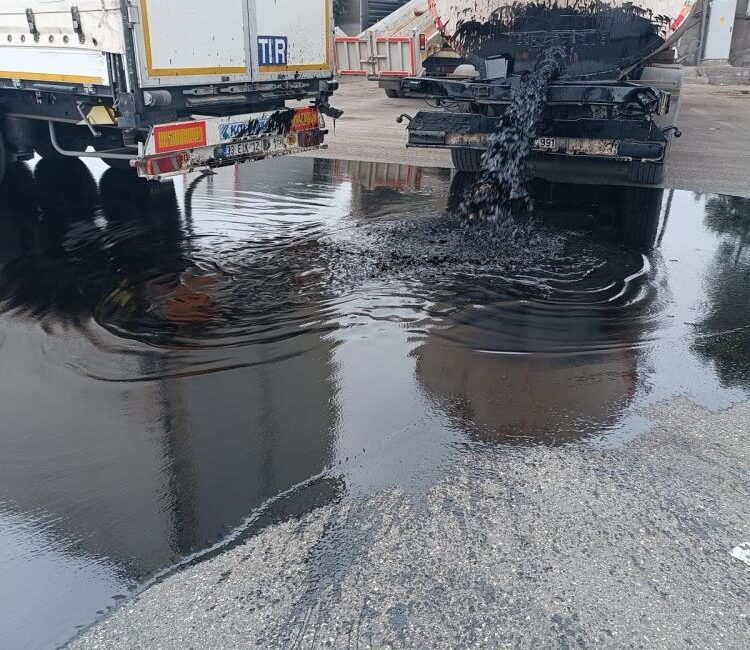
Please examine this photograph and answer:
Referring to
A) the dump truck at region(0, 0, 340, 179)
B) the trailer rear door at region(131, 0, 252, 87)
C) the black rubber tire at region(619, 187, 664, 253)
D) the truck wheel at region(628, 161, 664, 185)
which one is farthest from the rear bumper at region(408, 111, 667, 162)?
the trailer rear door at region(131, 0, 252, 87)

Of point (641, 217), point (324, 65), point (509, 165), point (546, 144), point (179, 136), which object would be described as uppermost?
point (324, 65)

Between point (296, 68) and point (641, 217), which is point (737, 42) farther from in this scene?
point (296, 68)

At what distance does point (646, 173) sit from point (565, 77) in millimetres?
1995

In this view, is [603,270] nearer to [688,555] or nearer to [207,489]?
[688,555]

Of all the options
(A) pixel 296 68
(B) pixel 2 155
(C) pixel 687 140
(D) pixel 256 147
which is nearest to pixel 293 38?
(A) pixel 296 68

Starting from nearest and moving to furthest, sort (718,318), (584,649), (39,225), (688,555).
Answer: (584,649) < (688,555) < (718,318) < (39,225)

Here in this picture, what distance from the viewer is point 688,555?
9.30 ft

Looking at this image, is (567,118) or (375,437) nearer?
(375,437)

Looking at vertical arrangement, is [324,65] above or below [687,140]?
above

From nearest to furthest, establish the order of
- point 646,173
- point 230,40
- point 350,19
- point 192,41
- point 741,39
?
point 192,41 → point 230,40 → point 646,173 → point 741,39 → point 350,19

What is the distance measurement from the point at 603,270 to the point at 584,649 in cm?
423

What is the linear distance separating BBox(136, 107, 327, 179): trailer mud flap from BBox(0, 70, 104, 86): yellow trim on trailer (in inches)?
24.8

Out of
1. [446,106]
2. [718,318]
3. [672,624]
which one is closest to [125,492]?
[672,624]

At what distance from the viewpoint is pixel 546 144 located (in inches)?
299
